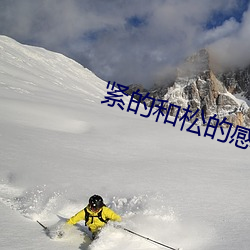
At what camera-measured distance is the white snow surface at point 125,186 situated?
16.7ft

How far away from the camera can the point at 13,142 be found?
1020 centimetres

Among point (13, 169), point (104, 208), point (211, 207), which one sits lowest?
point (13, 169)

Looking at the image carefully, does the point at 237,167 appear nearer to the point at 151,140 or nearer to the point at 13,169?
the point at 151,140

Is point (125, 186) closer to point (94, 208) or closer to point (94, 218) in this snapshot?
point (94, 218)

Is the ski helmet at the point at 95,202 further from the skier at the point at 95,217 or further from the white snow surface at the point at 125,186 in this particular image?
the white snow surface at the point at 125,186

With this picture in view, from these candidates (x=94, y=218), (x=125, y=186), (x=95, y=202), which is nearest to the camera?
(x=95, y=202)

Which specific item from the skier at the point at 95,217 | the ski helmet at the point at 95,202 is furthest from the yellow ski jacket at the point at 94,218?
the ski helmet at the point at 95,202

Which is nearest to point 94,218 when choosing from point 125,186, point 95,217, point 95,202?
point 95,217

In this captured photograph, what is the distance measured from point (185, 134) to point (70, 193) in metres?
9.41

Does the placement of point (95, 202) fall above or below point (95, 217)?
above

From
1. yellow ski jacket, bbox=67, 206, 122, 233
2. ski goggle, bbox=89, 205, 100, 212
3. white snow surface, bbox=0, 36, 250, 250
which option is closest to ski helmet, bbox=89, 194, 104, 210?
ski goggle, bbox=89, 205, 100, 212

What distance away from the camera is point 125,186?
24.3ft

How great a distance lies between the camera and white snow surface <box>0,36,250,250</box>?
16.7ft

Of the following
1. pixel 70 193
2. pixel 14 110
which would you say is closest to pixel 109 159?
pixel 70 193
